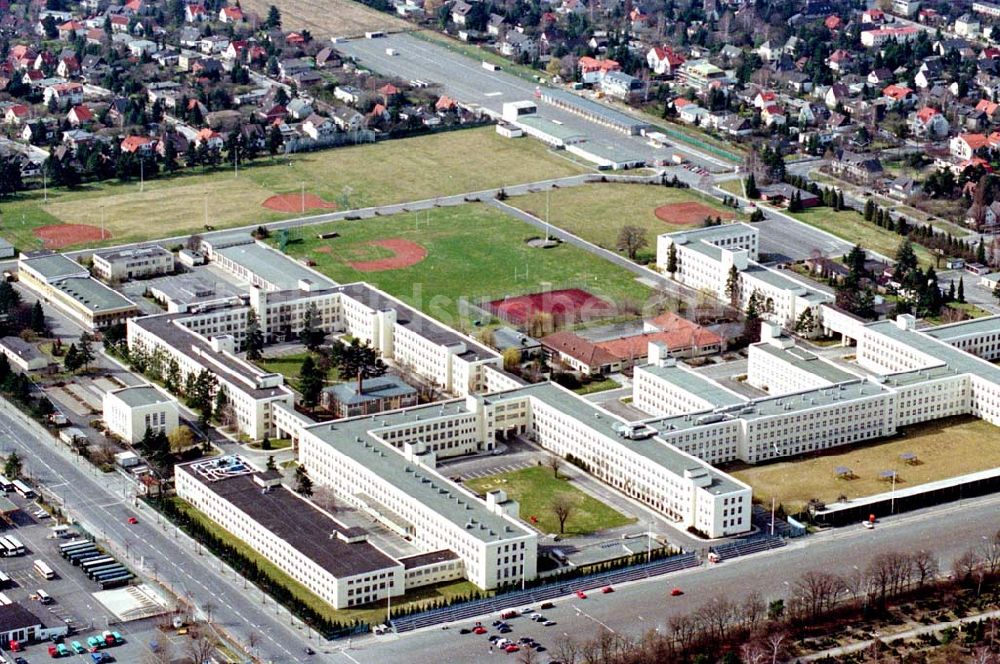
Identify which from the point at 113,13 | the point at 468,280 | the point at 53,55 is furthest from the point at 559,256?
the point at 113,13

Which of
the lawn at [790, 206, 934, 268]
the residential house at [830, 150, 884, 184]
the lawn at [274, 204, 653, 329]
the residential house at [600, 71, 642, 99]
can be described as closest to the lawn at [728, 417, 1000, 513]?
the lawn at [274, 204, 653, 329]

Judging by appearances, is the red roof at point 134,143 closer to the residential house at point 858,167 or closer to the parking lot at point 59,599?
the residential house at point 858,167

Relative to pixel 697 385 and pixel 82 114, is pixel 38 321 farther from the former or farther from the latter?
pixel 82 114

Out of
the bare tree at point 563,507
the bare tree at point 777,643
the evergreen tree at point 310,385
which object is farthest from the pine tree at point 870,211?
the bare tree at point 777,643

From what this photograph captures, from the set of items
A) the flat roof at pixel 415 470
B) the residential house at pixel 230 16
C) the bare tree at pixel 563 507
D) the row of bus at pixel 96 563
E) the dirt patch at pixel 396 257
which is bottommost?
the dirt patch at pixel 396 257

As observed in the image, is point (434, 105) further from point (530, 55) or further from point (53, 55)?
point (53, 55)
